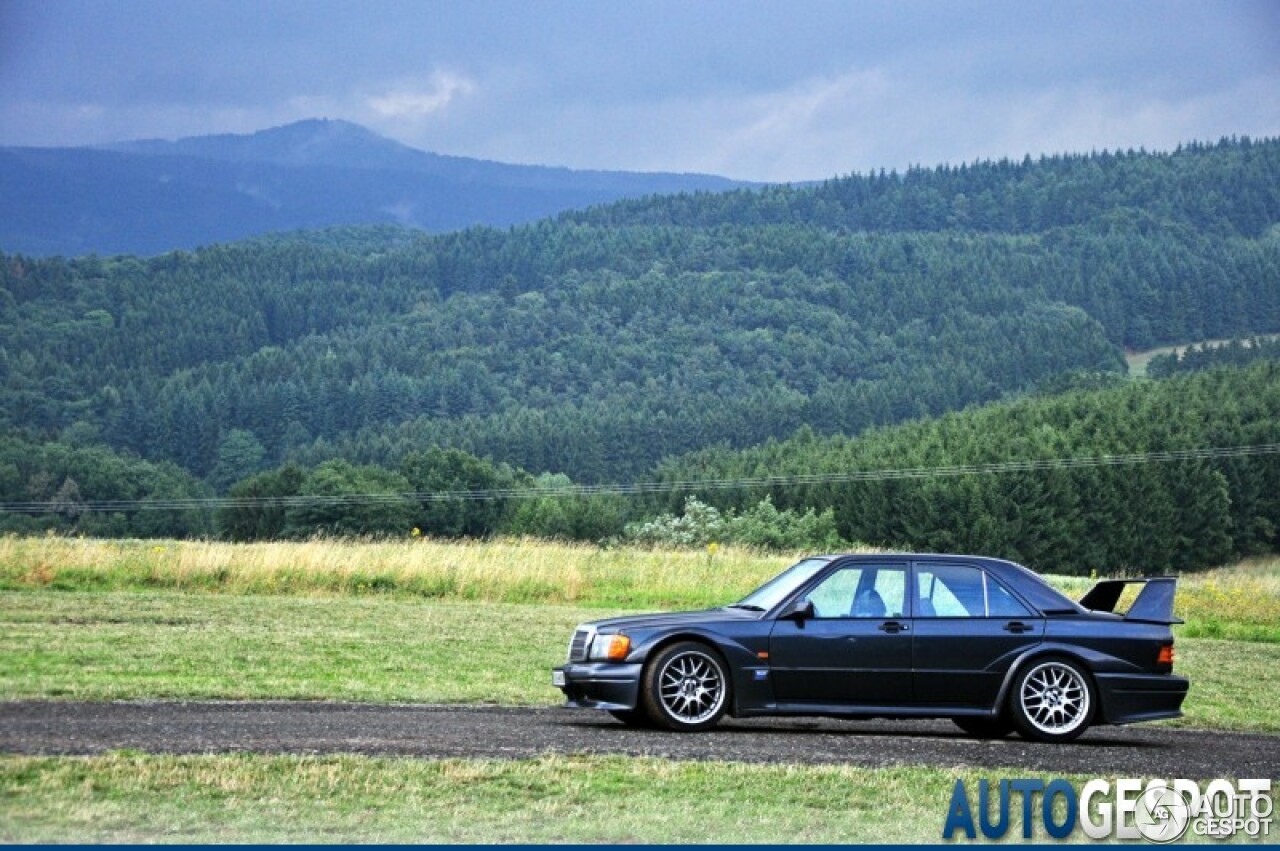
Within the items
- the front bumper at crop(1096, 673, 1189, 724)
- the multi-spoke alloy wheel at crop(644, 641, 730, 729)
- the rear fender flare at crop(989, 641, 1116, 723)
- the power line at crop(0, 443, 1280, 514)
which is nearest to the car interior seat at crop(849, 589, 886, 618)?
the rear fender flare at crop(989, 641, 1116, 723)

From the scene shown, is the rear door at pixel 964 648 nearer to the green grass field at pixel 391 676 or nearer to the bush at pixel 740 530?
the green grass field at pixel 391 676

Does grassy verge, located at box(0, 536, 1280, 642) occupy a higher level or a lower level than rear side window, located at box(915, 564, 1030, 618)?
lower

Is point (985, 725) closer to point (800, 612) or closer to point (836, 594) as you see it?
point (836, 594)

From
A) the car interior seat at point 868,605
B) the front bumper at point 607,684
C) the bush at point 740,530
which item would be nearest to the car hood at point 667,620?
the front bumper at point 607,684

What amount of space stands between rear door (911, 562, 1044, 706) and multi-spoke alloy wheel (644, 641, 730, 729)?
5.80 feet

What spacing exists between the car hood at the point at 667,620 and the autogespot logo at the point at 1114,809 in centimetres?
340

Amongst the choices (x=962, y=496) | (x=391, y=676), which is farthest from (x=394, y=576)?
(x=962, y=496)

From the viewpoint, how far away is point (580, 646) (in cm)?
1672

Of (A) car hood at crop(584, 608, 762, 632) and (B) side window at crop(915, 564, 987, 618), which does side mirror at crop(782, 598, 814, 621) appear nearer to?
(A) car hood at crop(584, 608, 762, 632)

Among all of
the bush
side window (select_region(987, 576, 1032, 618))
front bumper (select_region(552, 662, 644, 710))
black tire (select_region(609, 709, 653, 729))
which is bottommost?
the bush

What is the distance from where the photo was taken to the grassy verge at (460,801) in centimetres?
1131

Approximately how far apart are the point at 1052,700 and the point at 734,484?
4445 inches

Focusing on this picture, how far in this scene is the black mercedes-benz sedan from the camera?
16141 mm

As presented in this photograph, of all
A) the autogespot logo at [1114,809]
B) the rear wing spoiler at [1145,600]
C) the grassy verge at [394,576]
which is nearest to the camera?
the autogespot logo at [1114,809]
